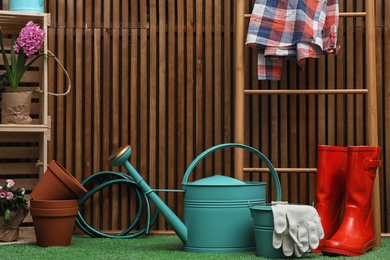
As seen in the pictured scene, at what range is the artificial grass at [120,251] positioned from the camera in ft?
9.35

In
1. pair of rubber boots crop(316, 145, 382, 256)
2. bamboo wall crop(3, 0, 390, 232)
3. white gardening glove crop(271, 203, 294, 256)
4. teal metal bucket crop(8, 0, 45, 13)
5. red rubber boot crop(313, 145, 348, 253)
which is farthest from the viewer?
bamboo wall crop(3, 0, 390, 232)

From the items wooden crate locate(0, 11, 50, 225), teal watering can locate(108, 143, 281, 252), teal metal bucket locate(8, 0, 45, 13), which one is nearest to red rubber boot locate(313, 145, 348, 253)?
teal watering can locate(108, 143, 281, 252)

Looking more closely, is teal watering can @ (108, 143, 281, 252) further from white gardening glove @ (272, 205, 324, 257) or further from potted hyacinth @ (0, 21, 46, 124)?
potted hyacinth @ (0, 21, 46, 124)

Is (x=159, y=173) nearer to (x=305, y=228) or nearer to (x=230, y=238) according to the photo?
(x=230, y=238)

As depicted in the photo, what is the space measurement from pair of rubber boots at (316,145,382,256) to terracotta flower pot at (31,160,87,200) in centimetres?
113

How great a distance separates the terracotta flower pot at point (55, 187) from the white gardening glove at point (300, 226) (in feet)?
3.30

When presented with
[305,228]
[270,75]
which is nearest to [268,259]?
[305,228]

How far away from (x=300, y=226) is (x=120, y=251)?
2.62 ft

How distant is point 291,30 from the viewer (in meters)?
3.47

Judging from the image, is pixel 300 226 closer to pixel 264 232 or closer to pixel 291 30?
pixel 264 232

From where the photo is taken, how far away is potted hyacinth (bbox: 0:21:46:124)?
11.1ft

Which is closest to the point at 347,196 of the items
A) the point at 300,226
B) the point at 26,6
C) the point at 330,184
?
the point at 330,184

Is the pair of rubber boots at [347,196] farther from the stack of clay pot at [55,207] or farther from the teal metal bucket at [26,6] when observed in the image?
the teal metal bucket at [26,6]

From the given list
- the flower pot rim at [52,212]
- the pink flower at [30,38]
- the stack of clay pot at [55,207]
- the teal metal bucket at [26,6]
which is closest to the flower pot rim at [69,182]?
the stack of clay pot at [55,207]
